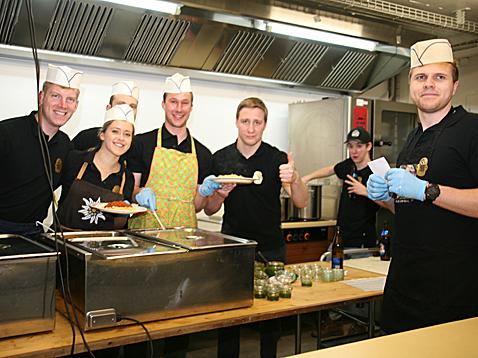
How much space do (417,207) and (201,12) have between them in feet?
7.71

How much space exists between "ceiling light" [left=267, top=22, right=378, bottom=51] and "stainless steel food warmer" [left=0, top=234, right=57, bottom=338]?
2933 mm

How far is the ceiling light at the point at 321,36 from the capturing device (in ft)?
13.5

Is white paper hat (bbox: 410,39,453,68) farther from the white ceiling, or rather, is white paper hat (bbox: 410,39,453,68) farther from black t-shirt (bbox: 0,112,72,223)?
the white ceiling

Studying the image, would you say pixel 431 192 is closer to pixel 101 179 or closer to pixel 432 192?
pixel 432 192

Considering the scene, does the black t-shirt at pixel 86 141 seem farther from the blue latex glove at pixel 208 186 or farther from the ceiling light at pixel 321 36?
the ceiling light at pixel 321 36

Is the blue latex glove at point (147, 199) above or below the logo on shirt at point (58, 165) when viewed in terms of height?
below

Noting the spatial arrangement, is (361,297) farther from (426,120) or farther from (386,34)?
(386,34)

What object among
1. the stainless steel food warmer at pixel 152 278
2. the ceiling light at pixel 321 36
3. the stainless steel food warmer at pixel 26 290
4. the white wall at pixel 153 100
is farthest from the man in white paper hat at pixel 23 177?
the ceiling light at pixel 321 36

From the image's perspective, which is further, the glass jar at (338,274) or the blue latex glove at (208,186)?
the blue latex glove at (208,186)

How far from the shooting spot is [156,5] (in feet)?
11.6

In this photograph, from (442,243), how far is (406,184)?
11.1 inches

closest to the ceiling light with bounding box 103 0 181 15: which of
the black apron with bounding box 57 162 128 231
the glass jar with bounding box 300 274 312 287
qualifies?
the black apron with bounding box 57 162 128 231

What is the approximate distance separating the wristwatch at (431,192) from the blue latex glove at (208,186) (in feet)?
3.75

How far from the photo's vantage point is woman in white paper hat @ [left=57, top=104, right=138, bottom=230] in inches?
100
